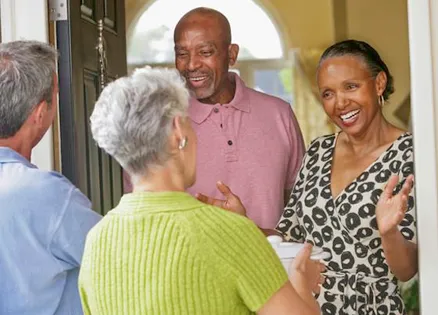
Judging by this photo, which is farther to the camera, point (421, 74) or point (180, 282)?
point (421, 74)

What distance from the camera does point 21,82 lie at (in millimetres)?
2498

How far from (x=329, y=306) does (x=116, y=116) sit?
1.77 metres

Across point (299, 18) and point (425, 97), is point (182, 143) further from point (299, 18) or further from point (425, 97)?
point (299, 18)

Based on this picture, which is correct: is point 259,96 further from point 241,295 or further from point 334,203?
point 241,295

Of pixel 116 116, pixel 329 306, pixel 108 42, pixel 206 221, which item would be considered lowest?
pixel 329 306

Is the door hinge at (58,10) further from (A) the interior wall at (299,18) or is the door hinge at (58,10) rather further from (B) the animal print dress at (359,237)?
(A) the interior wall at (299,18)

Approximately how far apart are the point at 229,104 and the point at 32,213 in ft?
7.05

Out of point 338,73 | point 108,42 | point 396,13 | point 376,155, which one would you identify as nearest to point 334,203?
point 376,155

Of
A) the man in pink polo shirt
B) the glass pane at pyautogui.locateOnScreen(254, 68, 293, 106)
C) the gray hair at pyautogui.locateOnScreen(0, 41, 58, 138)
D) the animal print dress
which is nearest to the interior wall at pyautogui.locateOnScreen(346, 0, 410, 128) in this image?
the glass pane at pyautogui.locateOnScreen(254, 68, 293, 106)

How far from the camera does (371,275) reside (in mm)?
3473

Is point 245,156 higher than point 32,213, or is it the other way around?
point 245,156

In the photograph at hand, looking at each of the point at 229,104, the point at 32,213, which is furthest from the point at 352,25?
the point at 32,213

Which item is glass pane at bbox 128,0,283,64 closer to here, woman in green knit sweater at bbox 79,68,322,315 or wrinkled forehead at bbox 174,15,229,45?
wrinkled forehead at bbox 174,15,229,45

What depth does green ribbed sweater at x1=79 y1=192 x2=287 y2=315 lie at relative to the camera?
1.98m
